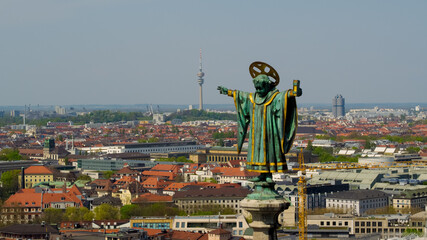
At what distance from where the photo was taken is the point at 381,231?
57500mm

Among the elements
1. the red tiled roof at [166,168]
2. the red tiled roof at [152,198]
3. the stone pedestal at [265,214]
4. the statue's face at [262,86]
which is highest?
the statue's face at [262,86]

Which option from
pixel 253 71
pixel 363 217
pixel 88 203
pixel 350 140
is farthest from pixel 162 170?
pixel 253 71

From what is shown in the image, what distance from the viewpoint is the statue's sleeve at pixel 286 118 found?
9469mm

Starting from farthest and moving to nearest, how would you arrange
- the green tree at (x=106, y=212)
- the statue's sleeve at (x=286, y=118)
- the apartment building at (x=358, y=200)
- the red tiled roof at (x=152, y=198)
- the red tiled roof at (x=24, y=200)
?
1. the red tiled roof at (x=152, y=198)
2. the apartment building at (x=358, y=200)
3. the red tiled roof at (x=24, y=200)
4. the green tree at (x=106, y=212)
5. the statue's sleeve at (x=286, y=118)

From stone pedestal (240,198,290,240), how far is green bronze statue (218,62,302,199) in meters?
0.24

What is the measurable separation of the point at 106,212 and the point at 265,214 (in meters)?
58.0

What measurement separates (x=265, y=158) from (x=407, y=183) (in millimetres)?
73217

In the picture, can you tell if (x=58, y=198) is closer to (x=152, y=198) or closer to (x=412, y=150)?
(x=152, y=198)

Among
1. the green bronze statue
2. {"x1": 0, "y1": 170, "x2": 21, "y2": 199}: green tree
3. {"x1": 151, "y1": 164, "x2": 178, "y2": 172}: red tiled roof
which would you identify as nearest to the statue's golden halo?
the green bronze statue

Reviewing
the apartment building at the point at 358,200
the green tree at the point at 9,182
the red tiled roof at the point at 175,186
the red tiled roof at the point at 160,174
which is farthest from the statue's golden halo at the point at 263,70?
the red tiled roof at the point at 160,174

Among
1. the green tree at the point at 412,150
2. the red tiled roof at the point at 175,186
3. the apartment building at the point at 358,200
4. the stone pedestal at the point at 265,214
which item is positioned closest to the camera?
the stone pedestal at the point at 265,214

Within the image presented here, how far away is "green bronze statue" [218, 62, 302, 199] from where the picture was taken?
31.1 ft

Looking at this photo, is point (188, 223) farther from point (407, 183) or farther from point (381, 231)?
point (407, 183)

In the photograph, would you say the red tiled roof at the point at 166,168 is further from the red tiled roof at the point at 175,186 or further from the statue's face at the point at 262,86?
the statue's face at the point at 262,86
